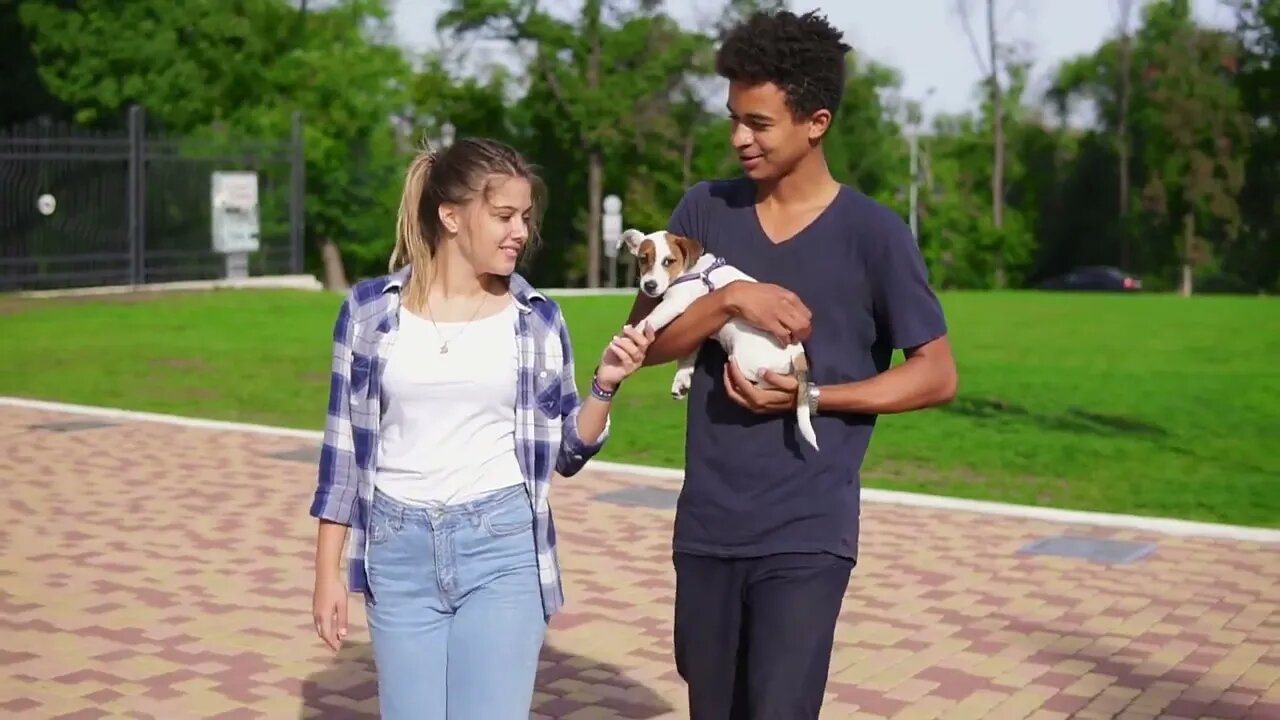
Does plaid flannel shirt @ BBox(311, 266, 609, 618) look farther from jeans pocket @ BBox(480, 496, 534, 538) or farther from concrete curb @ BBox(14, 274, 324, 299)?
concrete curb @ BBox(14, 274, 324, 299)

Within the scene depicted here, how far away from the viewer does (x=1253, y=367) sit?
19.8m

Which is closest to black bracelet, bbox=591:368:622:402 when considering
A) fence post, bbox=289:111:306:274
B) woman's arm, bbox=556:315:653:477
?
woman's arm, bbox=556:315:653:477

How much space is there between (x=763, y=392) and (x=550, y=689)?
2948 millimetres

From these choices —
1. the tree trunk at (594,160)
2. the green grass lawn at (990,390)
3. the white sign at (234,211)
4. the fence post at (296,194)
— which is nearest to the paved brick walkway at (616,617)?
the green grass lawn at (990,390)

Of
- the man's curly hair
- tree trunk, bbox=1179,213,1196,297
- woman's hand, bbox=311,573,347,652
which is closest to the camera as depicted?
the man's curly hair

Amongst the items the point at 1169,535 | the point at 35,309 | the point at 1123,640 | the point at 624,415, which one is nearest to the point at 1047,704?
the point at 1123,640

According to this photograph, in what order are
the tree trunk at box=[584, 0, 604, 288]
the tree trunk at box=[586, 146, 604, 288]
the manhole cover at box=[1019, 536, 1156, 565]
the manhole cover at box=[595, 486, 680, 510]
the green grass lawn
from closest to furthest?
the manhole cover at box=[1019, 536, 1156, 565]
the manhole cover at box=[595, 486, 680, 510]
the green grass lawn
the tree trunk at box=[584, 0, 604, 288]
the tree trunk at box=[586, 146, 604, 288]

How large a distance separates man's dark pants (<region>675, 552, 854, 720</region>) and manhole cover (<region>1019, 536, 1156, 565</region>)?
5483 millimetres

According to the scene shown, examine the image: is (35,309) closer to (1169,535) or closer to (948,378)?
(1169,535)

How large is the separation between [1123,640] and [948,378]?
12.6 ft

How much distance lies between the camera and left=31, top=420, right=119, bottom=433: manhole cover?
1302 centimetres

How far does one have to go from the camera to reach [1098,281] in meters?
69.8

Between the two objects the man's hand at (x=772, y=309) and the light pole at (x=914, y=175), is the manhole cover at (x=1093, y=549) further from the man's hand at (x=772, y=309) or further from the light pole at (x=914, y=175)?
the light pole at (x=914, y=175)

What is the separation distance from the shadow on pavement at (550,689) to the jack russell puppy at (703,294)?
8.09ft
